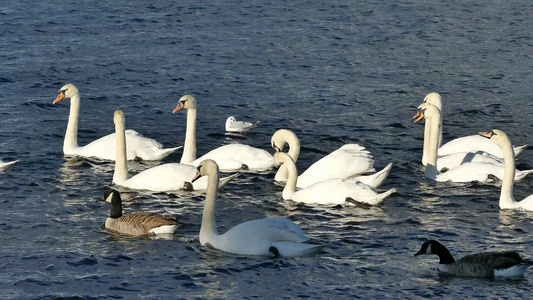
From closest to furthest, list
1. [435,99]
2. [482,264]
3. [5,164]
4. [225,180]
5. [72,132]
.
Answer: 1. [482,264]
2. [225,180]
3. [5,164]
4. [72,132]
5. [435,99]

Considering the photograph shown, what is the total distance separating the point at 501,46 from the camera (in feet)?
98.9

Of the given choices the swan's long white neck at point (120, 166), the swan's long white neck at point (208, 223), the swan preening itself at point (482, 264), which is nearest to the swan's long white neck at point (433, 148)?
the swan preening itself at point (482, 264)

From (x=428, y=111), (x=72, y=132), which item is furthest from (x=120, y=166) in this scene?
(x=428, y=111)

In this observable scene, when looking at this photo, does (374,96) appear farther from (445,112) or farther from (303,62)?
(303,62)

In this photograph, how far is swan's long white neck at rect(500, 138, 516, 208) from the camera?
17172 millimetres

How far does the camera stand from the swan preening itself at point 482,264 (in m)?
13.5

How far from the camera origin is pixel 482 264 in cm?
1362

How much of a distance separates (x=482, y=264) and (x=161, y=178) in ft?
20.8

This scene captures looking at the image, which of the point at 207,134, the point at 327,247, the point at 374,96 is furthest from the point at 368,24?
the point at 327,247

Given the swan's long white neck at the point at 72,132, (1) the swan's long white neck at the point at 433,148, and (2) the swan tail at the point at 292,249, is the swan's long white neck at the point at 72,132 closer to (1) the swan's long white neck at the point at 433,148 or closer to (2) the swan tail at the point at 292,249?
(1) the swan's long white neck at the point at 433,148

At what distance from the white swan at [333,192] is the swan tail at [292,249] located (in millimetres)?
2715

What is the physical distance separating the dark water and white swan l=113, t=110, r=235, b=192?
21 cm

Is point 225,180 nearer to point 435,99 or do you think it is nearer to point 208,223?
point 208,223

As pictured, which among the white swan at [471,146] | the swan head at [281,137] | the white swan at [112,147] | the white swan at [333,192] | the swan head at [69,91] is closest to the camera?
the white swan at [333,192]
